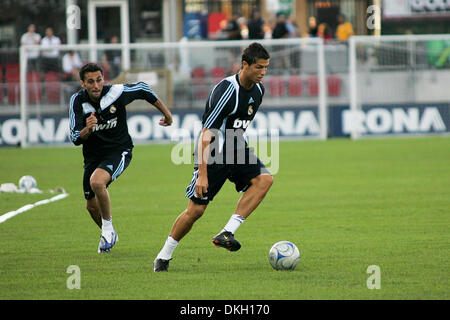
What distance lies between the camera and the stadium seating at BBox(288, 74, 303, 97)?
24266 millimetres

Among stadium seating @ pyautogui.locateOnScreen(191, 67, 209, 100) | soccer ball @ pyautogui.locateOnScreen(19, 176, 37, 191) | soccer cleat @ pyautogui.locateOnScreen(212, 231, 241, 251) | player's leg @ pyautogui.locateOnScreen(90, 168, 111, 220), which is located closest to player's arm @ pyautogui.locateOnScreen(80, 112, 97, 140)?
player's leg @ pyautogui.locateOnScreen(90, 168, 111, 220)

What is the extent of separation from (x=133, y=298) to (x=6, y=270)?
182cm

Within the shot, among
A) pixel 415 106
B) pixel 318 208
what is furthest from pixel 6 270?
pixel 415 106

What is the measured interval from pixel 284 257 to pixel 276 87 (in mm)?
17127

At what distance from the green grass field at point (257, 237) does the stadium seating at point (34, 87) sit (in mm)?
6067

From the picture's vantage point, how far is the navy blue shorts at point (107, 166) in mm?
9055

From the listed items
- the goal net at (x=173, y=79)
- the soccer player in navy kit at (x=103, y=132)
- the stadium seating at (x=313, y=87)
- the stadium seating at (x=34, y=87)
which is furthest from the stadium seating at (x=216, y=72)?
the soccer player in navy kit at (x=103, y=132)

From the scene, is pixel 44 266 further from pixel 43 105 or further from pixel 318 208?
pixel 43 105

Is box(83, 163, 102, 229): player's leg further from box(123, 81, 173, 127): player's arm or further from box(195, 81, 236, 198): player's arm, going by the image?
box(195, 81, 236, 198): player's arm

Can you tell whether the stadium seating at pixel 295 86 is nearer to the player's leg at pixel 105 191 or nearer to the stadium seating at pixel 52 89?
the stadium seating at pixel 52 89

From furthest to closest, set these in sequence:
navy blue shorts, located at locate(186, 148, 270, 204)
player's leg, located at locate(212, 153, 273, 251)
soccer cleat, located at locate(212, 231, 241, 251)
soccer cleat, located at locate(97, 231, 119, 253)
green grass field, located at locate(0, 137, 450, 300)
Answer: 1. soccer cleat, located at locate(97, 231, 119, 253)
2. player's leg, located at locate(212, 153, 273, 251)
3. navy blue shorts, located at locate(186, 148, 270, 204)
4. soccer cleat, located at locate(212, 231, 241, 251)
5. green grass field, located at locate(0, 137, 450, 300)

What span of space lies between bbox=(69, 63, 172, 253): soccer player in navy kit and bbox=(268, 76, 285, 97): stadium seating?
49.8ft

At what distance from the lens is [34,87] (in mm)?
24188

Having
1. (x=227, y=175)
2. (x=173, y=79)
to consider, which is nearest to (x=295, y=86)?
(x=173, y=79)
